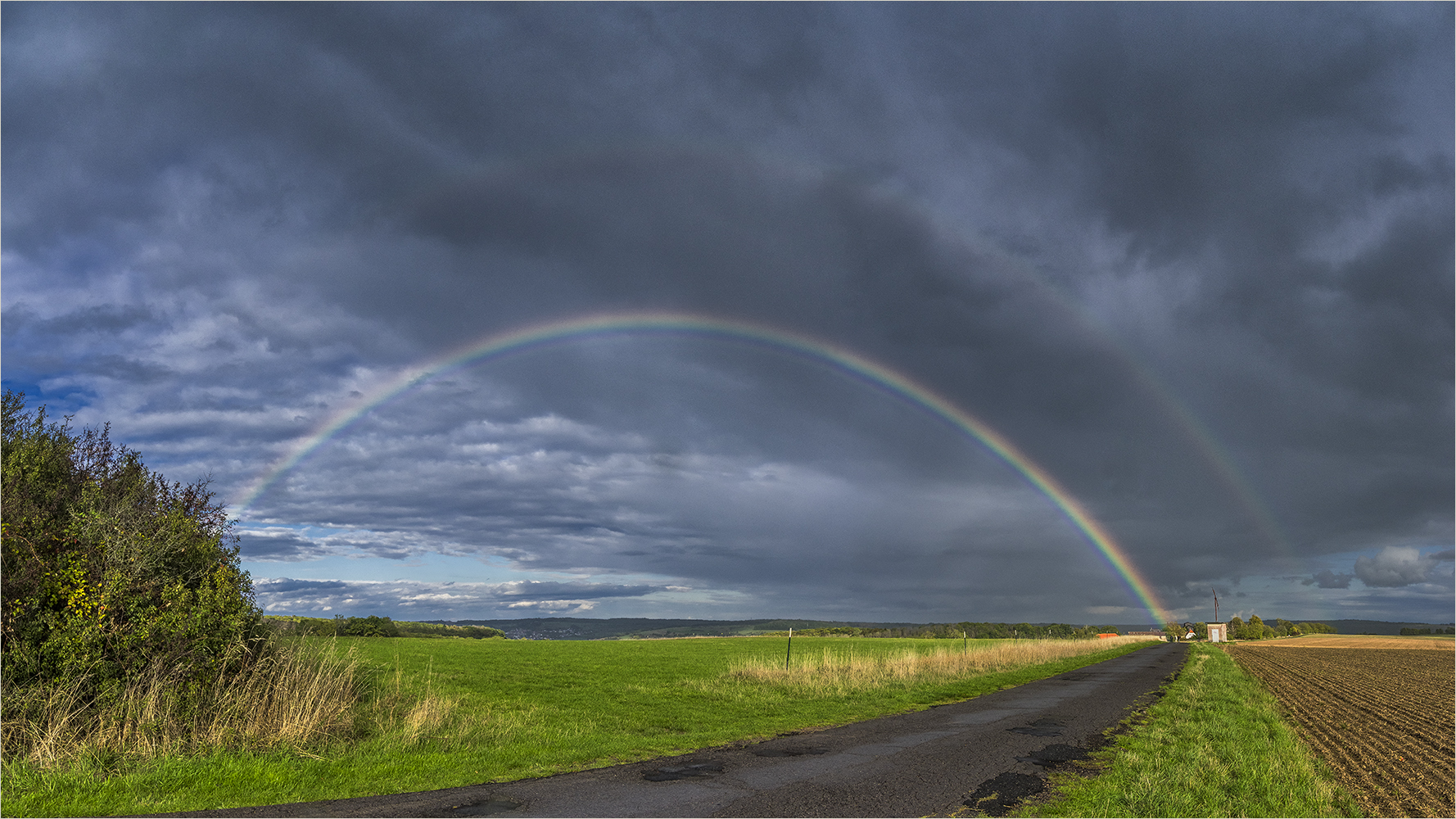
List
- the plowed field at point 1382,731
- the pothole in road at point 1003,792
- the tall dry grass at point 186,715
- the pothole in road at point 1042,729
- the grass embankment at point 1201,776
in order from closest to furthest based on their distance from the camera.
Answer: the pothole in road at point 1003,792, the grass embankment at point 1201,776, the tall dry grass at point 186,715, the plowed field at point 1382,731, the pothole in road at point 1042,729

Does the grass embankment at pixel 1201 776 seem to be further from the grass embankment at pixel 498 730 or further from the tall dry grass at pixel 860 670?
the tall dry grass at pixel 860 670

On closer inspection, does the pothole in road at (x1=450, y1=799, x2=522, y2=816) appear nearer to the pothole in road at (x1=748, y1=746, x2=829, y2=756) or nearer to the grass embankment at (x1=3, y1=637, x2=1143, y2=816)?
the grass embankment at (x1=3, y1=637, x2=1143, y2=816)

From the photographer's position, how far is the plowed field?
1395cm

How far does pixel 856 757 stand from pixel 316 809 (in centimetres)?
915

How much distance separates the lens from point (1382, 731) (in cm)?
2278

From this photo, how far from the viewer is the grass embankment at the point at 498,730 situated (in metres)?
10.8

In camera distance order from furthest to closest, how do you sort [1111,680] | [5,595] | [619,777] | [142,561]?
1. [1111,680]
2. [142,561]
3. [5,595]
4. [619,777]

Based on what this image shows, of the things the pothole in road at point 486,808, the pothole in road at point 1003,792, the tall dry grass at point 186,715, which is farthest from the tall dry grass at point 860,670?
the pothole in road at point 486,808

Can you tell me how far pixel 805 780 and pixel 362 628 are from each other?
77.2 metres

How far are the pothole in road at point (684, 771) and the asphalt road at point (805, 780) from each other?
0.09 feet

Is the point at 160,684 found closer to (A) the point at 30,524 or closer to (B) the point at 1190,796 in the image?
(A) the point at 30,524

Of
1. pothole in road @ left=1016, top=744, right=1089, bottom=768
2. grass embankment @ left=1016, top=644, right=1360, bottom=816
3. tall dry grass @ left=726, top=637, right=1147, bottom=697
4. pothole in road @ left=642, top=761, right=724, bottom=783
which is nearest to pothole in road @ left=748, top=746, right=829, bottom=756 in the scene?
pothole in road @ left=642, top=761, right=724, bottom=783

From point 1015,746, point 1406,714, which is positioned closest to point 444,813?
point 1015,746

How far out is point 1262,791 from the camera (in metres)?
12.4
